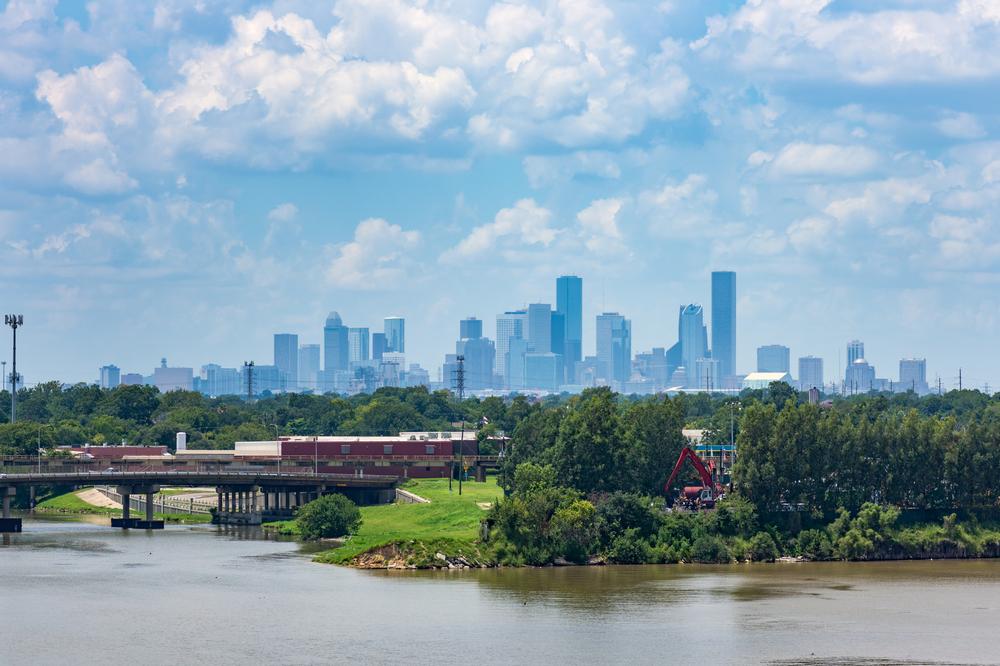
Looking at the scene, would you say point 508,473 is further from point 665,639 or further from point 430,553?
point 665,639

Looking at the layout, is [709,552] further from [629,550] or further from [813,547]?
[813,547]

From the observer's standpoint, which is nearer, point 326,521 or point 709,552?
point 709,552

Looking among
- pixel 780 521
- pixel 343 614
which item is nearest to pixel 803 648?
pixel 343 614

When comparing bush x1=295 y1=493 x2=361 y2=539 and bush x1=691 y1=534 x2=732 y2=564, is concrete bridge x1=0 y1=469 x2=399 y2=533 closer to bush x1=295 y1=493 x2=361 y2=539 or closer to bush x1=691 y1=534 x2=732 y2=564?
bush x1=295 y1=493 x2=361 y2=539

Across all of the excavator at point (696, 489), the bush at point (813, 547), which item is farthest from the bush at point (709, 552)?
the excavator at point (696, 489)

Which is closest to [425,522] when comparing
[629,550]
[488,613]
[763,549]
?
[629,550]

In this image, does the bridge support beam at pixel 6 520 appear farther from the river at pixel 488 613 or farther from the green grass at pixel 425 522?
the green grass at pixel 425 522
